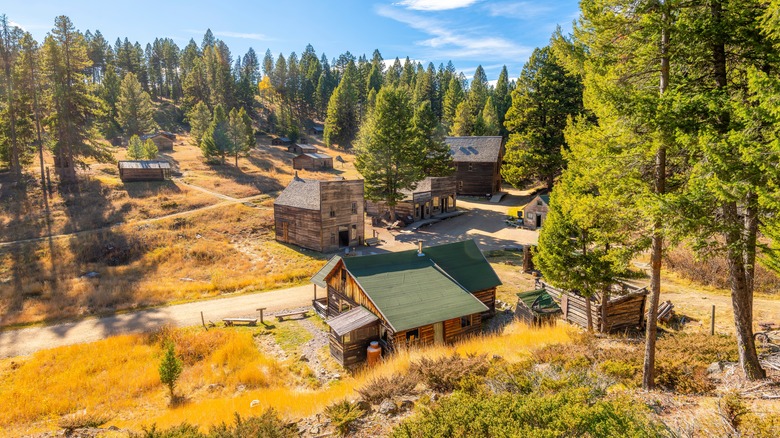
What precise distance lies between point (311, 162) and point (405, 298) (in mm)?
57082

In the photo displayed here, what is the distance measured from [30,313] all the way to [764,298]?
1701 inches

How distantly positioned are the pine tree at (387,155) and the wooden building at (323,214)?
5.60 m

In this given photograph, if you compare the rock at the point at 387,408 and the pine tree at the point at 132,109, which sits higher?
the pine tree at the point at 132,109

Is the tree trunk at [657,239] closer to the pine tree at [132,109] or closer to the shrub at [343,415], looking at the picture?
the shrub at [343,415]

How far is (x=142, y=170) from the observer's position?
52438mm

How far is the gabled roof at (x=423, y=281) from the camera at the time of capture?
61.2ft

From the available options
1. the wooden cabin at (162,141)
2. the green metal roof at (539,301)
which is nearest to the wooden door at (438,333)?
the green metal roof at (539,301)

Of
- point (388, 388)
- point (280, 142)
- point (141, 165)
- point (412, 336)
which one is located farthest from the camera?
point (280, 142)

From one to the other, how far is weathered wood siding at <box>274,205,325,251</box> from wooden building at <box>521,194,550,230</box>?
2200 centimetres

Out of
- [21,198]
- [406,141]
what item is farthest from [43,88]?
[406,141]

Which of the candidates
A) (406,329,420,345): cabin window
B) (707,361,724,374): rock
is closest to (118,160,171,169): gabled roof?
(406,329,420,345): cabin window

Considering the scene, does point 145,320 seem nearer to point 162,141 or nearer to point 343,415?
point 343,415

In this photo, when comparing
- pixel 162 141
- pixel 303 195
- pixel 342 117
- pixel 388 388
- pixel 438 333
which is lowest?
pixel 438 333

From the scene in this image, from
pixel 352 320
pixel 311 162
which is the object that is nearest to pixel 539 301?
pixel 352 320
